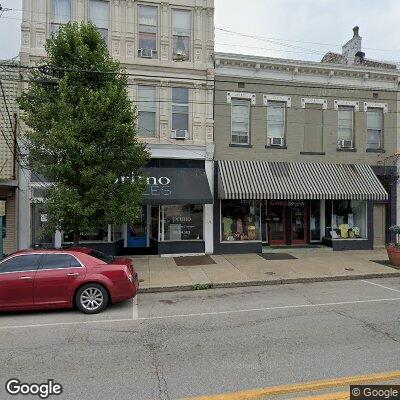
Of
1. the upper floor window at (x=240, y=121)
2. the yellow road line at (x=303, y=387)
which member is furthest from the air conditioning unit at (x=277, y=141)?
the yellow road line at (x=303, y=387)

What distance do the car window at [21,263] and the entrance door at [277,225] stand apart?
11481mm

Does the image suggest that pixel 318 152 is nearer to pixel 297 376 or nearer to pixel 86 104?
pixel 86 104

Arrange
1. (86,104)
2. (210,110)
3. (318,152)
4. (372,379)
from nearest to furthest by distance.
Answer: (372,379), (86,104), (210,110), (318,152)

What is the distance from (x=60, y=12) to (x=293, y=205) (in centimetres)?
1294

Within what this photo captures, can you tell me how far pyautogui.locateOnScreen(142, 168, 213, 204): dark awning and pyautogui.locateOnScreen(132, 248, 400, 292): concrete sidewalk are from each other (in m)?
2.42

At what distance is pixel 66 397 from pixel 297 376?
2838mm

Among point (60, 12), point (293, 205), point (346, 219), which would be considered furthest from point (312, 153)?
point (60, 12)

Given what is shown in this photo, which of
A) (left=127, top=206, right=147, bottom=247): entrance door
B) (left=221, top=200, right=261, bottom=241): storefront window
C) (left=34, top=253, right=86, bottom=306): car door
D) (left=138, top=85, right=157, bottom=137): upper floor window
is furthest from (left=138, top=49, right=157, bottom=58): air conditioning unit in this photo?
(left=34, top=253, right=86, bottom=306): car door

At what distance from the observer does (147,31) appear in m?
15.3

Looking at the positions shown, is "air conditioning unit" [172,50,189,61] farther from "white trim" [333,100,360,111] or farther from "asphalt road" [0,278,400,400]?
"asphalt road" [0,278,400,400]

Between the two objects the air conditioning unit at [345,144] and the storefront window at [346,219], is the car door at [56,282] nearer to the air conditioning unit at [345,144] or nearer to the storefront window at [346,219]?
the storefront window at [346,219]

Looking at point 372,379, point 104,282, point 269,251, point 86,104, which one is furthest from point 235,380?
point 269,251

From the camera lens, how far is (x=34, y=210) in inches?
580

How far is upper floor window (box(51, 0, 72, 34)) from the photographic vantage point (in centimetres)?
1466
